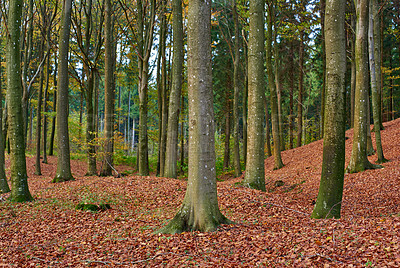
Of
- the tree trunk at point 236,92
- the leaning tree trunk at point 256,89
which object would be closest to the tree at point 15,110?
the leaning tree trunk at point 256,89

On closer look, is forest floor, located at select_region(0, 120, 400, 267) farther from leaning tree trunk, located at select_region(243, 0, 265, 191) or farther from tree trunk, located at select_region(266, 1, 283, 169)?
tree trunk, located at select_region(266, 1, 283, 169)

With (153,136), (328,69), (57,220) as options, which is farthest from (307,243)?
(153,136)

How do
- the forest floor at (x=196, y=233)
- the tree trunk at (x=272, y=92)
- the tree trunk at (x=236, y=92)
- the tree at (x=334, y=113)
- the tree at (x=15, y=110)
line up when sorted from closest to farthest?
1. the forest floor at (x=196, y=233)
2. the tree at (x=334, y=113)
3. the tree at (x=15, y=110)
4. the tree trunk at (x=272, y=92)
5. the tree trunk at (x=236, y=92)

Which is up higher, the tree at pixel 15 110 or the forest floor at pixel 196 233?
the tree at pixel 15 110

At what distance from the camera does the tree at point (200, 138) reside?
17.2ft

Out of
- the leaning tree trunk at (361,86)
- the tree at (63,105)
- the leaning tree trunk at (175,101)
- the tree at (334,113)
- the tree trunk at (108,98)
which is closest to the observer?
the tree at (334,113)

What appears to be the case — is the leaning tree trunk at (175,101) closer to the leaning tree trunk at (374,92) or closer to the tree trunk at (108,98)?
the tree trunk at (108,98)

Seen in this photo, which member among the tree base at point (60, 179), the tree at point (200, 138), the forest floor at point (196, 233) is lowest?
the forest floor at point (196, 233)

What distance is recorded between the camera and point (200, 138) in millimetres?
5238

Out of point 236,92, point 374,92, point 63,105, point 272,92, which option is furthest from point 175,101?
point 374,92

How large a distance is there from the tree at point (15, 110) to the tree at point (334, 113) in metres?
7.93

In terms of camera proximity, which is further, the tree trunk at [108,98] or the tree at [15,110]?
the tree trunk at [108,98]

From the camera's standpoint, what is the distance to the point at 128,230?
19.5 feet

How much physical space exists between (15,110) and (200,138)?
5769 millimetres
